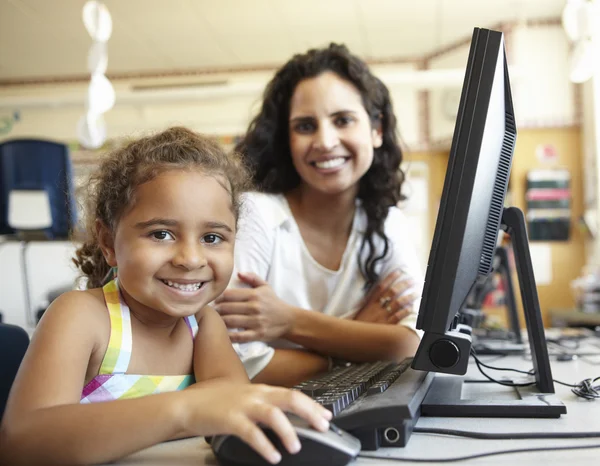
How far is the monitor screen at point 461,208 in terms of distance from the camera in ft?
2.31

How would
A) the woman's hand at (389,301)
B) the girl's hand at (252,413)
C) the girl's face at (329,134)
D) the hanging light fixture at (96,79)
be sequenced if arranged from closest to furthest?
the girl's hand at (252,413)
the woman's hand at (389,301)
the girl's face at (329,134)
the hanging light fixture at (96,79)

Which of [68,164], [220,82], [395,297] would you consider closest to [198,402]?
[395,297]

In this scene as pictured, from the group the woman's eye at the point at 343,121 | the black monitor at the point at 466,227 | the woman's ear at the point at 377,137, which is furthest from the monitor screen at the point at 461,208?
the woman's ear at the point at 377,137

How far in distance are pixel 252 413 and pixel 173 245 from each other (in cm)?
33

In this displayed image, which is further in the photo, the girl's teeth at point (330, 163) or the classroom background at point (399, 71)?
the classroom background at point (399, 71)

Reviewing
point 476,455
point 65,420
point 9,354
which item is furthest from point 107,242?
point 476,455

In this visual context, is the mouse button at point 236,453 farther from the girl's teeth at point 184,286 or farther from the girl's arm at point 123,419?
the girl's teeth at point 184,286

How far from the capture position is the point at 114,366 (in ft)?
2.65

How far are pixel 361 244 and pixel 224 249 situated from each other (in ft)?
2.06

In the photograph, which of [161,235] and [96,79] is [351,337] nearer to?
[161,235]

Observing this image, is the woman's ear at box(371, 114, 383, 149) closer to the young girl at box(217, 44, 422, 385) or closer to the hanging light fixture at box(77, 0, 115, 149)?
the young girl at box(217, 44, 422, 385)

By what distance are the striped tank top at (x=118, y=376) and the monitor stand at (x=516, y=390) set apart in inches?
13.0

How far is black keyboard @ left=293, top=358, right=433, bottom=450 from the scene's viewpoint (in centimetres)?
62

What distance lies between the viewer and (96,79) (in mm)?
3578
